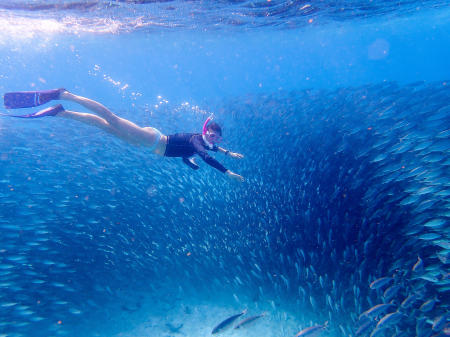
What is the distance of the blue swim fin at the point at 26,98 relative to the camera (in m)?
6.84

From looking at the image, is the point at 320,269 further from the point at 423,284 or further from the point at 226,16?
the point at 226,16

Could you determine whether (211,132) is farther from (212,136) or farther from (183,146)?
(183,146)

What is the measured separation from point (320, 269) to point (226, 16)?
2046 centimetres

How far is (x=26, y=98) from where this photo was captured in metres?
6.90

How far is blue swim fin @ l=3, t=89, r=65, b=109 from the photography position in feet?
22.5

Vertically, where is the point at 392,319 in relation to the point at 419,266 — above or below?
below

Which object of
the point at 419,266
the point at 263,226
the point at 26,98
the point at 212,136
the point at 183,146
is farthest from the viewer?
the point at 263,226

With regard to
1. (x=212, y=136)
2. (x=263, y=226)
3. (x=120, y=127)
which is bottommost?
(x=263, y=226)

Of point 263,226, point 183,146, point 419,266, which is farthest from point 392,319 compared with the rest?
point 183,146

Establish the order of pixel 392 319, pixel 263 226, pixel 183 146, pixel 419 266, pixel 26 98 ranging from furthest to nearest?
pixel 263 226 → pixel 26 98 → pixel 183 146 → pixel 419 266 → pixel 392 319

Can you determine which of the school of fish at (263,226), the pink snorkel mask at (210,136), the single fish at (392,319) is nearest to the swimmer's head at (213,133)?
the pink snorkel mask at (210,136)

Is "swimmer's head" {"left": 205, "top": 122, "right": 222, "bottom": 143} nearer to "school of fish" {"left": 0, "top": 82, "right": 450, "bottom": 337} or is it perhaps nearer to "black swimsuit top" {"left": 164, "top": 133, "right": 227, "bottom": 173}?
"black swimsuit top" {"left": 164, "top": 133, "right": 227, "bottom": 173}

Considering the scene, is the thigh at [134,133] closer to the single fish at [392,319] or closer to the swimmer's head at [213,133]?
the swimmer's head at [213,133]

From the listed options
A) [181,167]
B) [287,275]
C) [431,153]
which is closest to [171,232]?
[181,167]
